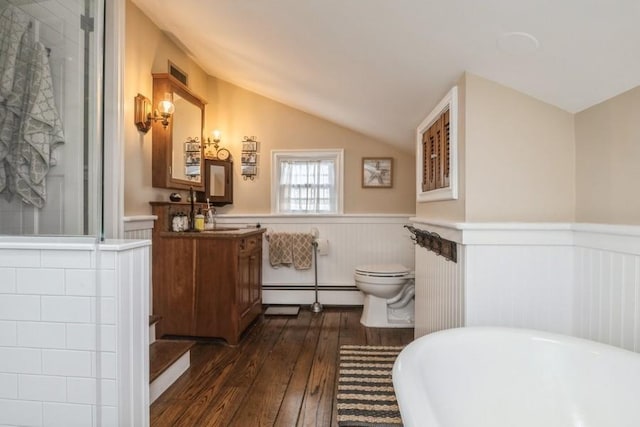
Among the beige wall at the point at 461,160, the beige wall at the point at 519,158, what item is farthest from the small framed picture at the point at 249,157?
the beige wall at the point at 519,158

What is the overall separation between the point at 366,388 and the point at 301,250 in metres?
1.81

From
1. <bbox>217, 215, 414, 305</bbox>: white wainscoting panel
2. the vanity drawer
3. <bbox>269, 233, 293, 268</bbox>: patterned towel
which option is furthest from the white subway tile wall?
<bbox>217, 215, 414, 305</bbox>: white wainscoting panel

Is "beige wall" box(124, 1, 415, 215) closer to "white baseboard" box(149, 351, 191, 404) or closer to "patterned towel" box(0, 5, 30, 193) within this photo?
"white baseboard" box(149, 351, 191, 404)

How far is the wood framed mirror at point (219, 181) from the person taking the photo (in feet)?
11.6

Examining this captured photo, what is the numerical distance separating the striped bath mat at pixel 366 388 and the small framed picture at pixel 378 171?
1.75 m

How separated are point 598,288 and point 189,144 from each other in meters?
2.98

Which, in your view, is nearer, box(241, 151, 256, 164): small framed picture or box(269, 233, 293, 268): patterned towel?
box(269, 233, 293, 268): patterned towel

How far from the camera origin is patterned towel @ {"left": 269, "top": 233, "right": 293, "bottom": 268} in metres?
3.67

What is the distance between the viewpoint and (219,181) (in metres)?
3.67

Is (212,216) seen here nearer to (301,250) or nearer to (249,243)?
(249,243)

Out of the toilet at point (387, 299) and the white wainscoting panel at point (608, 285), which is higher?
the white wainscoting panel at point (608, 285)

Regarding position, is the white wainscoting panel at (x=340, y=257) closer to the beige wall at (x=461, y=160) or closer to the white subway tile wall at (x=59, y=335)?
the beige wall at (x=461, y=160)

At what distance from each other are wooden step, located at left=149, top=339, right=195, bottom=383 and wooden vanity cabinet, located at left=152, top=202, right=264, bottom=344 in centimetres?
44

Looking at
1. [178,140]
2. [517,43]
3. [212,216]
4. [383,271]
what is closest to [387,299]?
[383,271]
